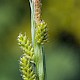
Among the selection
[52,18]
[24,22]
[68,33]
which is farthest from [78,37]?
[24,22]

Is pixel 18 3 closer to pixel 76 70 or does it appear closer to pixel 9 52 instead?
pixel 9 52

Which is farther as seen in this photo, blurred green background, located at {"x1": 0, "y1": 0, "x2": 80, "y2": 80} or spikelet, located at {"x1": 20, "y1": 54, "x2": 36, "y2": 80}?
blurred green background, located at {"x1": 0, "y1": 0, "x2": 80, "y2": 80}

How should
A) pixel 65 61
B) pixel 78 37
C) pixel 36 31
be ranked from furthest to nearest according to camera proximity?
pixel 78 37 < pixel 65 61 < pixel 36 31

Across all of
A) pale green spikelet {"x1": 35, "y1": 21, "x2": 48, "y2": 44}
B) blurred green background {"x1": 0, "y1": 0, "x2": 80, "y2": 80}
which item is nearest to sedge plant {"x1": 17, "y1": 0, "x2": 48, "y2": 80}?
pale green spikelet {"x1": 35, "y1": 21, "x2": 48, "y2": 44}

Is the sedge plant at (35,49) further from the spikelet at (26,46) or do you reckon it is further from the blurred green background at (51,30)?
the blurred green background at (51,30)

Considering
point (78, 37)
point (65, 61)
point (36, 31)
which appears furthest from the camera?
point (78, 37)

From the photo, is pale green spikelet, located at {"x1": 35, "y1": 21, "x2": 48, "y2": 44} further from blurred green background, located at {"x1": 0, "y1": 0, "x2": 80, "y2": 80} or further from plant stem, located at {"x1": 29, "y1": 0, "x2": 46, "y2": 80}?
blurred green background, located at {"x1": 0, "y1": 0, "x2": 80, "y2": 80}

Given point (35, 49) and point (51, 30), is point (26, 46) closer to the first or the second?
point (35, 49)
